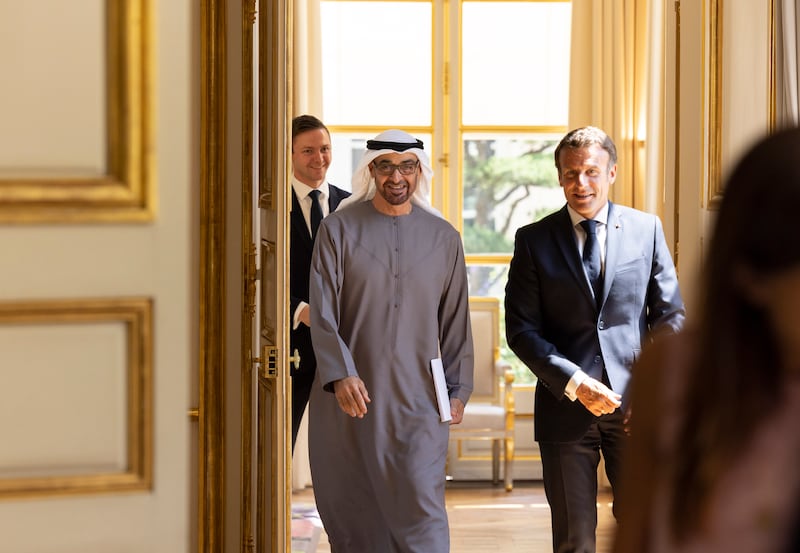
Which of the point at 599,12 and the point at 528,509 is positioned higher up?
the point at 599,12

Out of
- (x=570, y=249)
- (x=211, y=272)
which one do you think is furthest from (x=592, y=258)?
(x=211, y=272)

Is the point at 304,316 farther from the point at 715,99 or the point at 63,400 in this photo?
the point at 63,400

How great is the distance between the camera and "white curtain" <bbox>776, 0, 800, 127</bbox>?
4297mm

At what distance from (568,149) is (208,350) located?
1.45 metres

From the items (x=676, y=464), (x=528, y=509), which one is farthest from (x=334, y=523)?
(x=676, y=464)

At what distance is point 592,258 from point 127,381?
7.77 feet

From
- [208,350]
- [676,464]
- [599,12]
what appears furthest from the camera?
[599,12]

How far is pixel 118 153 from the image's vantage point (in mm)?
1901

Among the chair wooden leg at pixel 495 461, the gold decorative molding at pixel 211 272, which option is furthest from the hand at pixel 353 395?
the chair wooden leg at pixel 495 461

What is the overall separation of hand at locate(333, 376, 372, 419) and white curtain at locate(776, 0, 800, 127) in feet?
6.12

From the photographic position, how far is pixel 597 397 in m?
3.77

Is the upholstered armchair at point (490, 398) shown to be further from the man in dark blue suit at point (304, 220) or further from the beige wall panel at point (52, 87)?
the beige wall panel at point (52, 87)

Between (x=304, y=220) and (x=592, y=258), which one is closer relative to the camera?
(x=592, y=258)

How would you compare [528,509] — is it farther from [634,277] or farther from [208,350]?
[208,350]
